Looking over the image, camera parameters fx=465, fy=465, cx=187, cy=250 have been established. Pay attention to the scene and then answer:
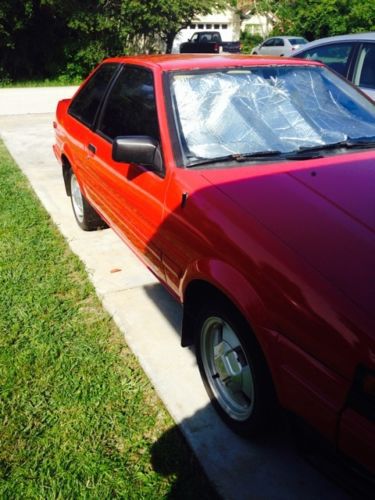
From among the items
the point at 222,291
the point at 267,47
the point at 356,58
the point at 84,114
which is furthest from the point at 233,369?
the point at 267,47

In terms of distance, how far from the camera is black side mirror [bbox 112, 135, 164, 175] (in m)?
2.60

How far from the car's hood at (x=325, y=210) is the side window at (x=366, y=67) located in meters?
3.90

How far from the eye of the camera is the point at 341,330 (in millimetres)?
1567

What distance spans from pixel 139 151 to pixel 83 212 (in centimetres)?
218

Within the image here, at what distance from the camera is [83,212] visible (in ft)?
15.2

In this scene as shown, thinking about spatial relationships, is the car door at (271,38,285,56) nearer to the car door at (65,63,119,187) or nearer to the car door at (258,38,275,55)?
the car door at (258,38,275,55)

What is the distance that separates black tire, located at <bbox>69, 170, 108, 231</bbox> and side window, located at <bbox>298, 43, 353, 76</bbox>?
12.7ft

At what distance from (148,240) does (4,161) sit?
5.36m

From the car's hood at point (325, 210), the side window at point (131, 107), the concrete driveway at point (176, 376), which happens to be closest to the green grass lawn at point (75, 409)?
the concrete driveway at point (176, 376)

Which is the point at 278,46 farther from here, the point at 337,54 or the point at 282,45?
the point at 337,54

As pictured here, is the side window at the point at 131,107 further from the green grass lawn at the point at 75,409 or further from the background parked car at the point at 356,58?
the background parked car at the point at 356,58

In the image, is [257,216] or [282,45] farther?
[282,45]

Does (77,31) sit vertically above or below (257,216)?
below

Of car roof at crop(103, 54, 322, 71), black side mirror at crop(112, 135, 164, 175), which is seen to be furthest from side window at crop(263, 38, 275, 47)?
black side mirror at crop(112, 135, 164, 175)
